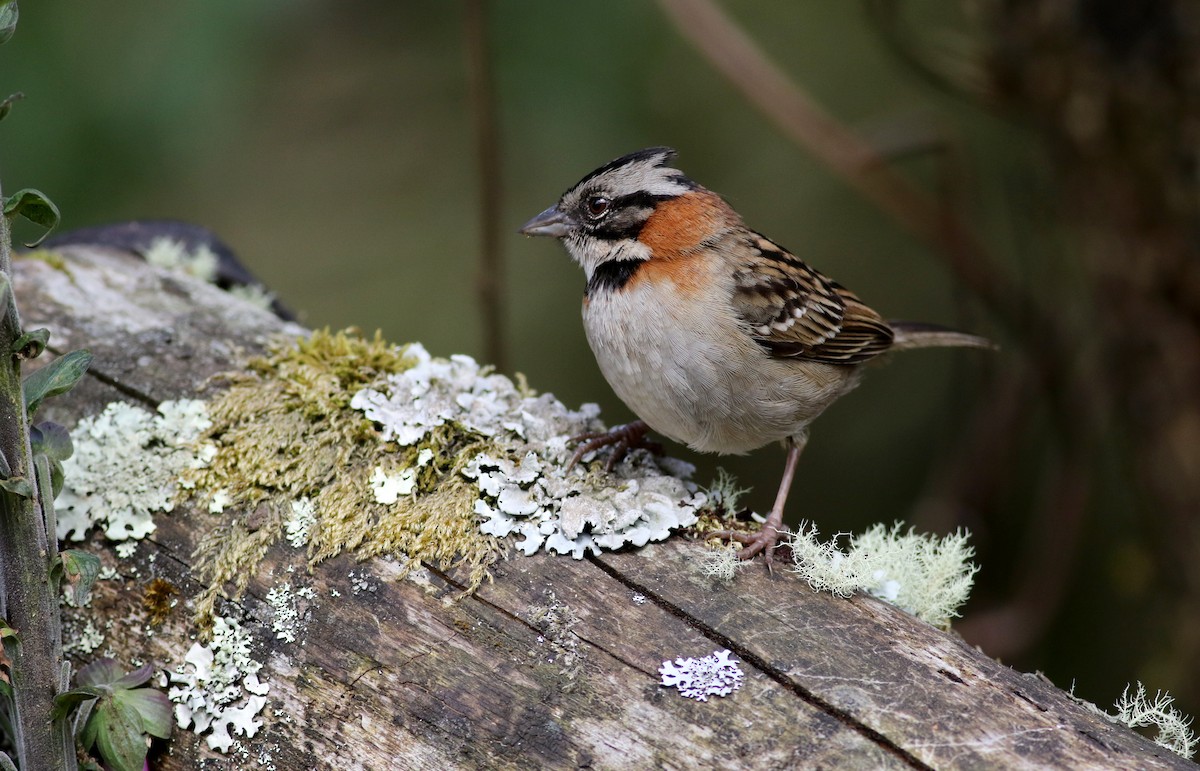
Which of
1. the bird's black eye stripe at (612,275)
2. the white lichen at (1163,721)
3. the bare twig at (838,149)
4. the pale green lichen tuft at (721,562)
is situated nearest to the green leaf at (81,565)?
the pale green lichen tuft at (721,562)

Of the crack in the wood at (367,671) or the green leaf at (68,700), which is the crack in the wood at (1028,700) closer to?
the crack in the wood at (367,671)

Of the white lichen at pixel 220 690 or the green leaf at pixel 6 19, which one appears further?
the white lichen at pixel 220 690

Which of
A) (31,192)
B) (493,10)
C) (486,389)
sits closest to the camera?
(31,192)

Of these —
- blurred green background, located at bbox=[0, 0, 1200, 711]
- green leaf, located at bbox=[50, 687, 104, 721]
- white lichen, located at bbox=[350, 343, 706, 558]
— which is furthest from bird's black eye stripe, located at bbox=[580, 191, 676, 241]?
blurred green background, located at bbox=[0, 0, 1200, 711]

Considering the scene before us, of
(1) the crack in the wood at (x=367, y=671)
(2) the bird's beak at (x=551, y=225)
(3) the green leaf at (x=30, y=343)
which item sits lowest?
(1) the crack in the wood at (x=367, y=671)

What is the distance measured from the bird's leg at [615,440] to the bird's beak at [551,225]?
74cm

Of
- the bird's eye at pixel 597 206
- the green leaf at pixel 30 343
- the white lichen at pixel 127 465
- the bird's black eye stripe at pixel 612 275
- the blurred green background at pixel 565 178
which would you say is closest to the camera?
the green leaf at pixel 30 343

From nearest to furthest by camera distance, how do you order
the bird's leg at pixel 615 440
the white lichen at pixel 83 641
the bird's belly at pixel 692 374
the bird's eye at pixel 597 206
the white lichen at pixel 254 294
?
the white lichen at pixel 83 641, the bird's leg at pixel 615 440, the bird's belly at pixel 692 374, the bird's eye at pixel 597 206, the white lichen at pixel 254 294

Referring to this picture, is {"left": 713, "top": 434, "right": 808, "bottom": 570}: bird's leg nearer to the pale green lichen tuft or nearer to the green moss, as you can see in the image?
the pale green lichen tuft

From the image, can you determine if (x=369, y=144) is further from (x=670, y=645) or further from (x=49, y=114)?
(x=670, y=645)

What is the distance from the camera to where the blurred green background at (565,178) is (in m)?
4.65

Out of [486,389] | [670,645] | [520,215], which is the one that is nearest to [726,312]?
[486,389]

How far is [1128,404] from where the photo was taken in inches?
182

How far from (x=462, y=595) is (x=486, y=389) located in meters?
0.80
